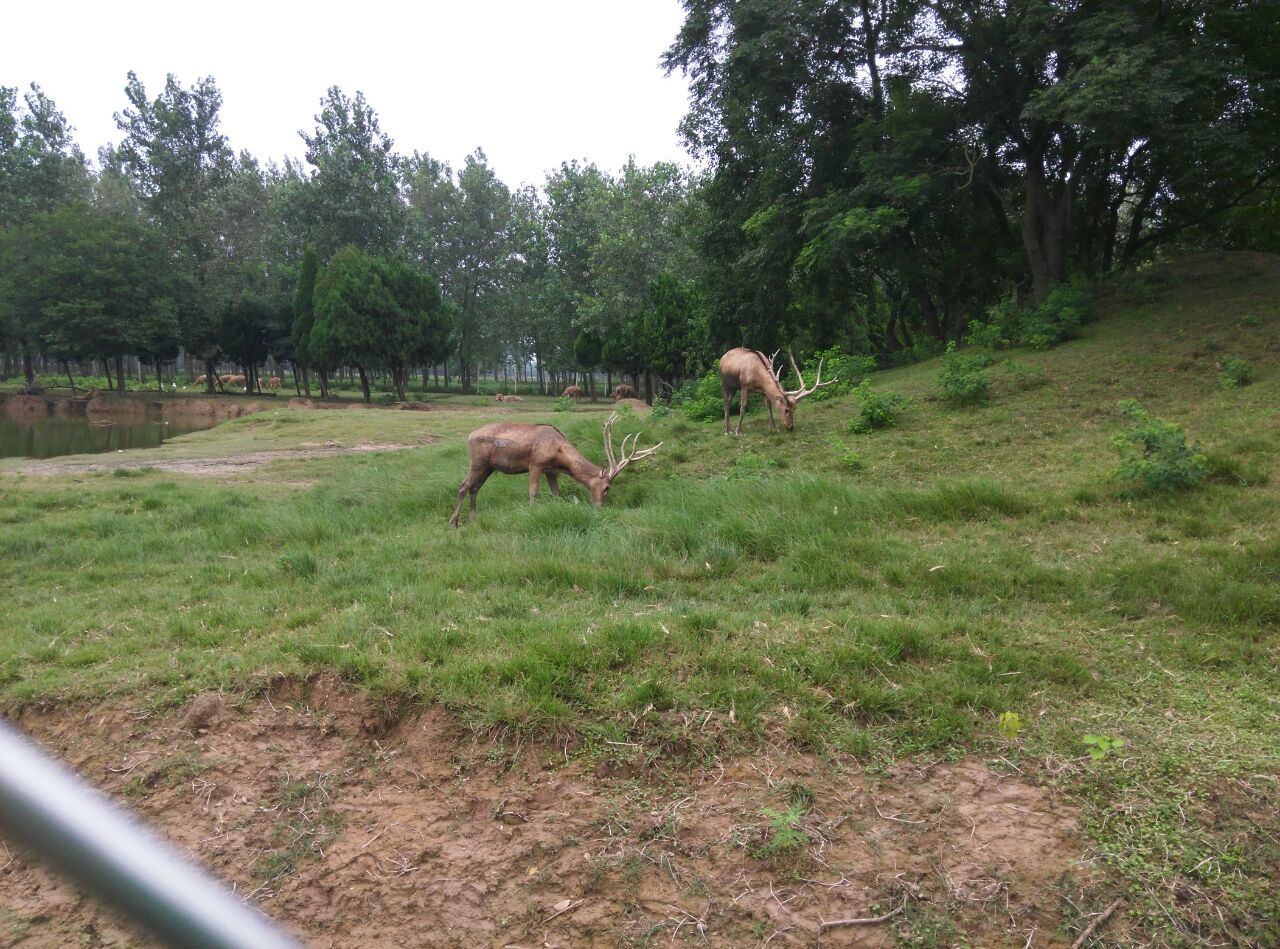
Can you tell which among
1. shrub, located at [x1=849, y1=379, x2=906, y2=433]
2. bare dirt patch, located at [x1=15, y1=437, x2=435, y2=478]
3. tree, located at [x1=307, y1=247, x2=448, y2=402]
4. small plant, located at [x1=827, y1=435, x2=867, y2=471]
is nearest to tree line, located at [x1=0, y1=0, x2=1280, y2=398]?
tree, located at [x1=307, y1=247, x2=448, y2=402]

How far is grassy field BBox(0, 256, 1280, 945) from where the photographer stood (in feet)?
12.2

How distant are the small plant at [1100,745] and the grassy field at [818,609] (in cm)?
3

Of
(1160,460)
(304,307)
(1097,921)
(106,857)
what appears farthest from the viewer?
(304,307)

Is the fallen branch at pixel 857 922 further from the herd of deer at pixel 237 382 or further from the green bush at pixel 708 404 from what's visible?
the herd of deer at pixel 237 382

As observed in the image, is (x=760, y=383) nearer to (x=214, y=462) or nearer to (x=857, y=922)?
(x=857, y=922)

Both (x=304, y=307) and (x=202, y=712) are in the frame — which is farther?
(x=304, y=307)

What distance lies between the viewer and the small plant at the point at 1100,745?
356cm

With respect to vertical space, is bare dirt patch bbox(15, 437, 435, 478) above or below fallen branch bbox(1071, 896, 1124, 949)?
above

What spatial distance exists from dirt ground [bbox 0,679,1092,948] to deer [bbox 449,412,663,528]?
15.9 ft

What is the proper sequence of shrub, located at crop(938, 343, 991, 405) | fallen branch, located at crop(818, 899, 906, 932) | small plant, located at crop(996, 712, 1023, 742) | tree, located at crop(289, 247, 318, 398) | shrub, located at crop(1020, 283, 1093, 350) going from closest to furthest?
fallen branch, located at crop(818, 899, 906, 932) < small plant, located at crop(996, 712, 1023, 742) < shrub, located at crop(938, 343, 991, 405) < shrub, located at crop(1020, 283, 1093, 350) < tree, located at crop(289, 247, 318, 398)

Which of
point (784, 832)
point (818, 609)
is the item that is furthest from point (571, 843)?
point (818, 609)

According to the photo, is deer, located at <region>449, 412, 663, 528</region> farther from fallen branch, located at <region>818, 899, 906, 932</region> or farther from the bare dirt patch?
the bare dirt patch

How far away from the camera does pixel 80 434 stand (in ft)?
86.0

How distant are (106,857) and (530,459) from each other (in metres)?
8.29
